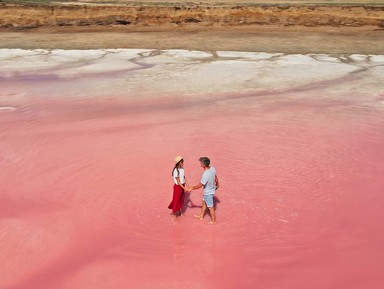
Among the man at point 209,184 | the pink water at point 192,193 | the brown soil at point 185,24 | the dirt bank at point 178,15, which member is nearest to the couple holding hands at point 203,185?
the man at point 209,184

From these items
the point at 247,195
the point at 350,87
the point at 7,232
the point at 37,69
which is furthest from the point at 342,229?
the point at 37,69

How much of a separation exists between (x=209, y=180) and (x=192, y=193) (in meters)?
0.97

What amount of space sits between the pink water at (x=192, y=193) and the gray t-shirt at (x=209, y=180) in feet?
1.23

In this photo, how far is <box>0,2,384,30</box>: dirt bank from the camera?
18781 mm

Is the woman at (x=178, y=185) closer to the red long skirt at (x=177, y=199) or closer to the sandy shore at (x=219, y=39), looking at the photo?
the red long skirt at (x=177, y=199)

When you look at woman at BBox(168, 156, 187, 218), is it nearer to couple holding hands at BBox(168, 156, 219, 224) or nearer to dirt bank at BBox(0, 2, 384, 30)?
couple holding hands at BBox(168, 156, 219, 224)

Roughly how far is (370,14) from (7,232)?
17665mm

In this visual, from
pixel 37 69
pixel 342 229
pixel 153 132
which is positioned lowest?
pixel 37 69

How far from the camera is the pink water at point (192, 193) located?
430 cm

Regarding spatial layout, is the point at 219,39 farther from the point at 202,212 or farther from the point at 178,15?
the point at 202,212

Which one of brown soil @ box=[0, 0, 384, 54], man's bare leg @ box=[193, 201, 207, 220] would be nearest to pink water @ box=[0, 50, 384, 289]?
man's bare leg @ box=[193, 201, 207, 220]

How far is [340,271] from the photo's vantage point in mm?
4266

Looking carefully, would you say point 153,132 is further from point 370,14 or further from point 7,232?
point 370,14

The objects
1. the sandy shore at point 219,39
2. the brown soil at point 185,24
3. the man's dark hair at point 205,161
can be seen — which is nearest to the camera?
the man's dark hair at point 205,161
